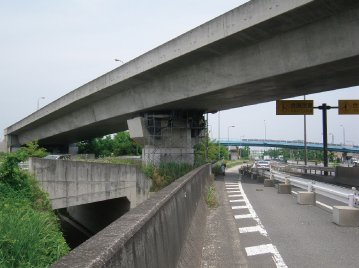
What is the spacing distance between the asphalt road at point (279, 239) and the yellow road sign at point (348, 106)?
2588 cm

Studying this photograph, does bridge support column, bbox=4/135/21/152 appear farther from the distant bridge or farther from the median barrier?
the distant bridge

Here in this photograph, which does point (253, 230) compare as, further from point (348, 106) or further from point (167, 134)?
point (348, 106)

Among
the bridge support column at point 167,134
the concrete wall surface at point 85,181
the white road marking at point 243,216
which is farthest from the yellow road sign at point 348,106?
the white road marking at point 243,216

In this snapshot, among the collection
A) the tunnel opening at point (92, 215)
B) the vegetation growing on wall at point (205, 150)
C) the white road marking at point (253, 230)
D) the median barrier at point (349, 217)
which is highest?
the vegetation growing on wall at point (205, 150)

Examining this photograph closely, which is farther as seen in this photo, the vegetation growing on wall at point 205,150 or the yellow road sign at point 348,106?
the vegetation growing on wall at point 205,150

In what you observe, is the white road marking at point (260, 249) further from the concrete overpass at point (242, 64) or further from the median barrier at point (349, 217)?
the concrete overpass at point (242, 64)

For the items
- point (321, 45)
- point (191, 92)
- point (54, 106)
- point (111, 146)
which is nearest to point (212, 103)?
point (191, 92)

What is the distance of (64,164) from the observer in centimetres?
2034

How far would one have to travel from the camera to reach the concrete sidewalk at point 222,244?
823 cm

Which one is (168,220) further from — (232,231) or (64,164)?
(64,164)

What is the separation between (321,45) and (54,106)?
Answer: 88.0 ft

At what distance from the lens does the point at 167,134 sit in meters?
34.1

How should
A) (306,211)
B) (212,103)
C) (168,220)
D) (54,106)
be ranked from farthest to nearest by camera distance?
(54,106)
(212,103)
(306,211)
(168,220)

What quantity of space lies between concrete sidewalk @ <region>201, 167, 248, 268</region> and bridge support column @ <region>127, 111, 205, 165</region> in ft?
61.2
